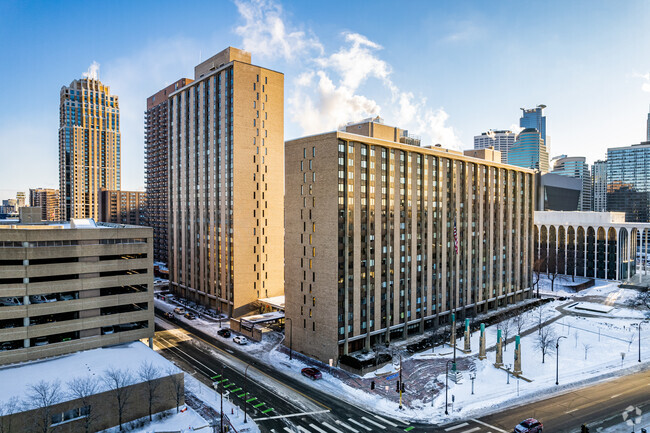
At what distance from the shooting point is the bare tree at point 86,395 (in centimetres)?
4364

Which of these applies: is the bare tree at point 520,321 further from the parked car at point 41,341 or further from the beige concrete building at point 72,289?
the parked car at point 41,341

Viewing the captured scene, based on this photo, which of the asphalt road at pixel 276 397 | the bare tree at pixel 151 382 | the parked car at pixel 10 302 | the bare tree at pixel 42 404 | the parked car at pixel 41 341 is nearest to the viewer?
the bare tree at pixel 42 404

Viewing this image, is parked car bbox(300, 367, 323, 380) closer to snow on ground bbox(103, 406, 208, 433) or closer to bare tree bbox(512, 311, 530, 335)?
snow on ground bbox(103, 406, 208, 433)

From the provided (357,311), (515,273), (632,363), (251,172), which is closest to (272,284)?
(251,172)

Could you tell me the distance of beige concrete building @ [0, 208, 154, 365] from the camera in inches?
2071

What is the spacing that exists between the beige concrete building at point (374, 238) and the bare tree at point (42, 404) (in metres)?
37.7

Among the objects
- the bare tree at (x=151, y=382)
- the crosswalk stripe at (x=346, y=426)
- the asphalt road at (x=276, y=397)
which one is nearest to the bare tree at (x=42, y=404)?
the bare tree at (x=151, y=382)

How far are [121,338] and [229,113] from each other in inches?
2304

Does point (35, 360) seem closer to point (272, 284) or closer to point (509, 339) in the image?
point (272, 284)

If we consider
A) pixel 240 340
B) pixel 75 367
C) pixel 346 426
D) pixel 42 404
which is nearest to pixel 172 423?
pixel 42 404

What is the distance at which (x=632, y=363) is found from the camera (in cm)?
6562

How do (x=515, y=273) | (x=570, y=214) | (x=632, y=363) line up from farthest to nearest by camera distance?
(x=570, y=214) < (x=515, y=273) < (x=632, y=363)

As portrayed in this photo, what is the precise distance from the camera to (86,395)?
4375 centimetres

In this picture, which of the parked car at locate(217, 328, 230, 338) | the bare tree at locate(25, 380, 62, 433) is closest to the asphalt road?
the parked car at locate(217, 328, 230, 338)
